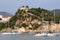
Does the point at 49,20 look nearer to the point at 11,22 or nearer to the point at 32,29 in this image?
the point at 32,29

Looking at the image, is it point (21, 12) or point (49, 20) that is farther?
point (21, 12)

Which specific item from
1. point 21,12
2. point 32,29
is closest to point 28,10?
point 21,12

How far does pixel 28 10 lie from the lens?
383ft

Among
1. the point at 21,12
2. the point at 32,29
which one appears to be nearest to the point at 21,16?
the point at 21,12

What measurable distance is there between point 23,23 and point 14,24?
13.6 feet

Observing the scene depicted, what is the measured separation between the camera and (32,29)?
110 m

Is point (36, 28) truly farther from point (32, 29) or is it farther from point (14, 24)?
point (14, 24)

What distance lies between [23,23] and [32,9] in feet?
31.2

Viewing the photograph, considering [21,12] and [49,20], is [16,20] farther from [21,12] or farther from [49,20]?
[49,20]

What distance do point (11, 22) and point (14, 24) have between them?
2781 millimetres

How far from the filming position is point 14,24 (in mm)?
115562

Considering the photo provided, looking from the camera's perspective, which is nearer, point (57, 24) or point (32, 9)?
point (57, 24)

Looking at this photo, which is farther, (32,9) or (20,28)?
(32,9)

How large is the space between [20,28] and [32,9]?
491 inches
